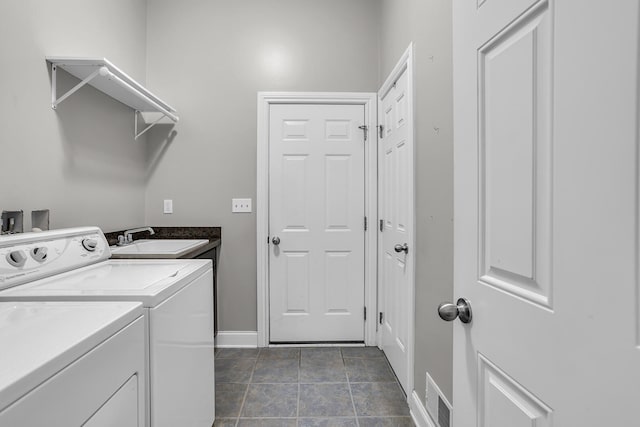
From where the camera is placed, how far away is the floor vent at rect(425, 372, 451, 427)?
4.35ft

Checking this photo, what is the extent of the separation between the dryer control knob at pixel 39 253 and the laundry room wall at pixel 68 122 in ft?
1.26

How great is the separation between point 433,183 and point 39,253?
1.59 meters

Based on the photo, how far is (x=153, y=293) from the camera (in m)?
0.98

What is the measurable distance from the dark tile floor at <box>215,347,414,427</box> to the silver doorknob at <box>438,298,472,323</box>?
48.8 inches

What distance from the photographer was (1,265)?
102 centimetres

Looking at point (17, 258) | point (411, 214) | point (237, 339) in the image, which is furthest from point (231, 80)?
point (237, 339)

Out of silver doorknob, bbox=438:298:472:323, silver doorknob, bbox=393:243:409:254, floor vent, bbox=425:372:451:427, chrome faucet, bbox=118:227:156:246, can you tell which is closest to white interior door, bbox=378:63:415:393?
silver doorknob, bbox=393:243:409:254

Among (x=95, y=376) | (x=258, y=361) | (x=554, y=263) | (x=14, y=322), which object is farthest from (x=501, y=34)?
(x=258, y=361)

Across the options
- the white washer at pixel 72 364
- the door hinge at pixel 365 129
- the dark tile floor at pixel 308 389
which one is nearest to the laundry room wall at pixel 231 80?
the door hinge at pixel 365 129

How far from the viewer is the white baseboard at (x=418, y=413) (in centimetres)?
152

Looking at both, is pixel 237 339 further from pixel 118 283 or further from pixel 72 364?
pixel 72 364

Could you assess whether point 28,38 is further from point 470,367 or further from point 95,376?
point 470,367

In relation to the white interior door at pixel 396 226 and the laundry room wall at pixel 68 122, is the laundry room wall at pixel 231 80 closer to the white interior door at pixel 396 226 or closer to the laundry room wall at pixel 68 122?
the laundry room wall at pixel 68 122

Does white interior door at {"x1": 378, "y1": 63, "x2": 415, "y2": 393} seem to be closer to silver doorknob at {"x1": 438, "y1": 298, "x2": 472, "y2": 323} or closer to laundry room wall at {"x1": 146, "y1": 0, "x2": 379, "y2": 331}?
laundry room wall at {"x1": 146, "y1": 0, "x2": 379, "y2": 331}
